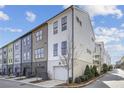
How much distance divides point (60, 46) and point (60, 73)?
3.43 metres

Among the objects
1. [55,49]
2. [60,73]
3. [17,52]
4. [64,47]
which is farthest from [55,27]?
[17,52]

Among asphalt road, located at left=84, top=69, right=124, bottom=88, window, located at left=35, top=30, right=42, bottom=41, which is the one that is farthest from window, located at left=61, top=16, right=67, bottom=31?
asphalt road, located at left=84, top=69, right=124, bottom=88

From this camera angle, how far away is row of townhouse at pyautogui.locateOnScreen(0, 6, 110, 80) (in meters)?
23.8

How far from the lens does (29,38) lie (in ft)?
118

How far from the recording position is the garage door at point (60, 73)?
80.5ft

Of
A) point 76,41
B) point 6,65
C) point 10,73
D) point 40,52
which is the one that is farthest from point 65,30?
point 6,65

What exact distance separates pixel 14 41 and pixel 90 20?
2042cm

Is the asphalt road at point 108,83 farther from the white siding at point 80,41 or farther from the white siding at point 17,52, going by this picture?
the white siding at point 17,52

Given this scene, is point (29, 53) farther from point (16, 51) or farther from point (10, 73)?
point (10, 73)

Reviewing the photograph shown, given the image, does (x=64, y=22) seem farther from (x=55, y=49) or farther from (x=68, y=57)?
(x=68, y=57)

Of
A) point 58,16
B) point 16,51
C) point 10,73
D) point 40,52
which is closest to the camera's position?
point 58,16

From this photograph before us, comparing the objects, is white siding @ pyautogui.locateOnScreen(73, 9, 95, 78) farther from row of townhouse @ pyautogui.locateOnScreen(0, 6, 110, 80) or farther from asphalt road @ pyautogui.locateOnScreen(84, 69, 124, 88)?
asphalt road @ pyautogui.locateOnScreen(84, 69, 124, 88)

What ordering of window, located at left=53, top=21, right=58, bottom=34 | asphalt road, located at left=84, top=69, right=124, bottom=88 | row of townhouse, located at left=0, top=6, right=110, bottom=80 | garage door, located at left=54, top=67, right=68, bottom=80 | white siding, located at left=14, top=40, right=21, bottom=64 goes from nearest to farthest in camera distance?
asphalt road, located at left=84, top=69, right=124, bottom=88 < row of townhouse, located at left=0, top=6, right=110, bottom=80 < garage door, located at left=54, top=67, right=68, bottom=80 < window, located at left=53, top=21, right=58, bottom=34 < white siding, located at left=14, top=40, right=21, bottom=64

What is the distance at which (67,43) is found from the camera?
24219 millimetres
